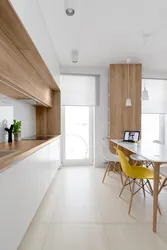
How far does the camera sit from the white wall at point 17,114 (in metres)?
2.39

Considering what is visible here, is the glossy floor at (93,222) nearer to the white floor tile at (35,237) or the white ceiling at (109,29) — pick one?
the white floor tile at (35,237)

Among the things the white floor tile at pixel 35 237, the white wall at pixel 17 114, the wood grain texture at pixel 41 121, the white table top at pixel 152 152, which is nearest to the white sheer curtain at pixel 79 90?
the wood grain texture at pixel 41 121

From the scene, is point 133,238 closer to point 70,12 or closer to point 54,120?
point 70,12

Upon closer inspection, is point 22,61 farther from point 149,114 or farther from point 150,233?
point 149,114

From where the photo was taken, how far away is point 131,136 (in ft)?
12.7

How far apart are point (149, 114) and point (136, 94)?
3.50ft

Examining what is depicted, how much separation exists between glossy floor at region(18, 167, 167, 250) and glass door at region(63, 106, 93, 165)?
157 cm

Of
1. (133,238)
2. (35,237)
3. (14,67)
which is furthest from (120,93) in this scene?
(35,237)

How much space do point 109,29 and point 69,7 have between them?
0.80 meters

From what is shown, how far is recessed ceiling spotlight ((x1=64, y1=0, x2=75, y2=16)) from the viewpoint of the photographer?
6.74 ft

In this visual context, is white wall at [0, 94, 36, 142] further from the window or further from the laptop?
the window

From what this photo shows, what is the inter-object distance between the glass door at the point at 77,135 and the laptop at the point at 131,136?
116 cm

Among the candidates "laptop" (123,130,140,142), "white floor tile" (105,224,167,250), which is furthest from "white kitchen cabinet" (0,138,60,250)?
"laptop" (123,130,140,142)

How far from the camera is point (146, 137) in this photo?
16.4 feet
